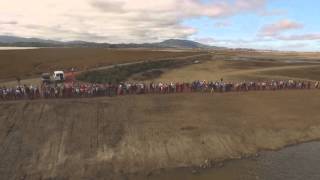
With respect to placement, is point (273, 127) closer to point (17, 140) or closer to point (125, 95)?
point (125, 95)

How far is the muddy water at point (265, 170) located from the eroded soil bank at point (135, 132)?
1500 millimetres

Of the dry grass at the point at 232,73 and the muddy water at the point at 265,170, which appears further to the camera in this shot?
the dry grass at the point at 232,73

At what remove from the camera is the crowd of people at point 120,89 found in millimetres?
49875

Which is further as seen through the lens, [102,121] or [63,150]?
[102,121]

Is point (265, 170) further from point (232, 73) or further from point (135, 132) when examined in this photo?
point (232, 73)

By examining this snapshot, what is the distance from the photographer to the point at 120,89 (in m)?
53.8

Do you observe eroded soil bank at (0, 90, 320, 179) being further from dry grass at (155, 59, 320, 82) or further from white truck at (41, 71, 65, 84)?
dry grass at (155, 59, 320, 82)

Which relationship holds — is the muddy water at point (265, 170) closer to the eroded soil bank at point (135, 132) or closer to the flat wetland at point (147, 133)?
the flat wetland at point (147, 133)

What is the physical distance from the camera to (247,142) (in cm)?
4431

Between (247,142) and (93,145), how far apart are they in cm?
1330

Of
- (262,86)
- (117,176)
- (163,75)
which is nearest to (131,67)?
(163,75)

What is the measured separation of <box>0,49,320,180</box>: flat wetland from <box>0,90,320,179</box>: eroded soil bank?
0.24ft

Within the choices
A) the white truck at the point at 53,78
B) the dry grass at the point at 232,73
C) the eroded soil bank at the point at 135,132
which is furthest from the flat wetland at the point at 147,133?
the dry grass at the point at 232,73

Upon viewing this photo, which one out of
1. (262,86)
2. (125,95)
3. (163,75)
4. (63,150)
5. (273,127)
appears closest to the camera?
(63,150)
